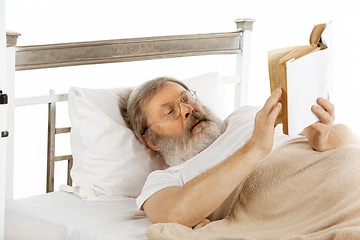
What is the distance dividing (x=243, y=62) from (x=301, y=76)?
1292 millimetres

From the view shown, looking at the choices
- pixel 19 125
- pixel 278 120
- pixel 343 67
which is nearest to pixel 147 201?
pixel 278 120

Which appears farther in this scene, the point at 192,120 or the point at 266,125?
the point at 192,120

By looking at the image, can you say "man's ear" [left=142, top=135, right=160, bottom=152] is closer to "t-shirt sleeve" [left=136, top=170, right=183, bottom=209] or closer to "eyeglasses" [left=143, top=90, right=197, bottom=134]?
"eyeglasses" [left=143, top=90, right=197, bottom=134]

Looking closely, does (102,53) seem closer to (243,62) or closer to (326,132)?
(243,62)

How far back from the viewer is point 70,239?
160 centimetres

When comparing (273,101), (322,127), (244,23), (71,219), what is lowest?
(71,219)

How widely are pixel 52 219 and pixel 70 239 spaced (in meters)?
0.15

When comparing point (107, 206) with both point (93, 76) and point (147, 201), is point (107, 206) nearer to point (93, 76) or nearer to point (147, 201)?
point (147, 201)

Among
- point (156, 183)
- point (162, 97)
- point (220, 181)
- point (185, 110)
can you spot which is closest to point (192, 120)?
point (185, 110)

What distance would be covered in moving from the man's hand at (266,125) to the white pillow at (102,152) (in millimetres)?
641

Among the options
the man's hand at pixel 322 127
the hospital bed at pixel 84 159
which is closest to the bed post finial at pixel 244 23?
the hospital bed at pixel 84 159

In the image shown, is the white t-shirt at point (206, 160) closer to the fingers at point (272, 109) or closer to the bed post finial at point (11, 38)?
the fingers at point (272, 109)

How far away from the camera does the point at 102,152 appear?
6.34 ft

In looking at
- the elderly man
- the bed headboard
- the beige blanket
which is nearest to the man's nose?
the elderly man
